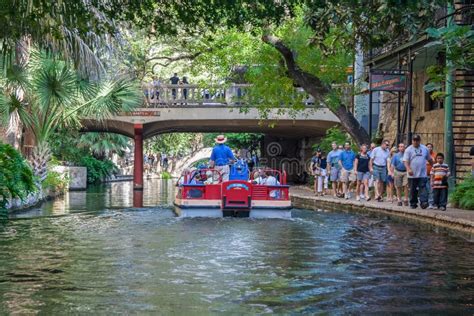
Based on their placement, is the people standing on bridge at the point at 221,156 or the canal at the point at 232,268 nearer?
the canal at the point at 232,268

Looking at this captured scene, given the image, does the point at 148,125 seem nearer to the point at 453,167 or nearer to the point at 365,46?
the point at 453,167

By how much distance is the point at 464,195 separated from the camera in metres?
18.8

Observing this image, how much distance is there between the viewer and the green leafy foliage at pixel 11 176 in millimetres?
15352

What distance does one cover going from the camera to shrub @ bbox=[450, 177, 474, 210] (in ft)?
60.3

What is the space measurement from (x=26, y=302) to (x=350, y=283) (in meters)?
3.79

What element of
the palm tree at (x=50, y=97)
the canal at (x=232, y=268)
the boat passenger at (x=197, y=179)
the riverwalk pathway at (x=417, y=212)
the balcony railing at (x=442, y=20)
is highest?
the balcony railing at (x=442, y=20)

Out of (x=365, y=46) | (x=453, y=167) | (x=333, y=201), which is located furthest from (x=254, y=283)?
(x=333, y=201)

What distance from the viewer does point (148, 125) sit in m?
37.2

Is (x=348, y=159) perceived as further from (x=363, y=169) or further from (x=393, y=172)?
(x=393, y=172)

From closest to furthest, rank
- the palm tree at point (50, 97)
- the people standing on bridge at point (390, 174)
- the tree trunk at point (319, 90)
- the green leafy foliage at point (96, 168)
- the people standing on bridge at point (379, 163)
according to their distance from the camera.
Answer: the people standing on bridge at point (390, 174), the people standing on bridge at point (379, 163), the palm tree at point (50, 97), the tree trunk at point (319, 90), the green leafy foliage at point (96, 168)

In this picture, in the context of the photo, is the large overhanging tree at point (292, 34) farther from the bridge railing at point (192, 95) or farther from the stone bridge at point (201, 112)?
the stone bridge at point (201, 112)

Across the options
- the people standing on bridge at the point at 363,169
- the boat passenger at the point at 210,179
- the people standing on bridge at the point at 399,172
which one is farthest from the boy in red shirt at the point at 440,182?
the boat passenger at the point at 210,179

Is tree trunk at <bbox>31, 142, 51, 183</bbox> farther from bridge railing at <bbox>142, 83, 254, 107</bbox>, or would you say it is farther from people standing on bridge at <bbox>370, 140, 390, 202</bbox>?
people standing on bridge at <bbox>370, 140, 390, 202</bbox>

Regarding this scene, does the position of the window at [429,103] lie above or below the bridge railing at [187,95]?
below
